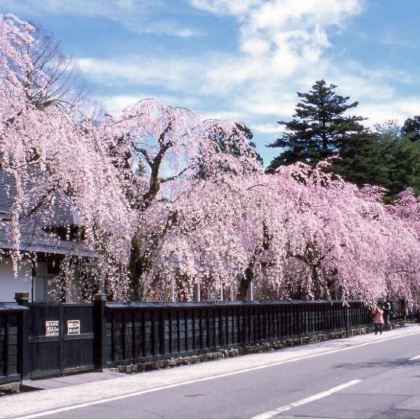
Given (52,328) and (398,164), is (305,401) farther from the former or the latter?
(398,164)

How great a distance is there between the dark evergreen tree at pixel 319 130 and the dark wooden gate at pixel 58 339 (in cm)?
4339

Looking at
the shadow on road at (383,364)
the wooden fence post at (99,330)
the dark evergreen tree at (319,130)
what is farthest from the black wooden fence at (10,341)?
the dark evergreen tree at (319,130)

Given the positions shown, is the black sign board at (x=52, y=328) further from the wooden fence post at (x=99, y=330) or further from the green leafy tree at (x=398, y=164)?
the green leafy tree at (x=398, y=164)

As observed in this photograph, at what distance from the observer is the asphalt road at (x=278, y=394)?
369 inches

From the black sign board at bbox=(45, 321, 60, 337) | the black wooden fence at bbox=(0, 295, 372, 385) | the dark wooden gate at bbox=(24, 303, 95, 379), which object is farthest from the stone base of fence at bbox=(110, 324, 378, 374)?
the black sign board at bbox=(45, 321, 60, 337)

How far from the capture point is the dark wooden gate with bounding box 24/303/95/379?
44.1 ft

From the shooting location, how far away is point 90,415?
9531 mm

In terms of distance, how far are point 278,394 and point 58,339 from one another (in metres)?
5.43

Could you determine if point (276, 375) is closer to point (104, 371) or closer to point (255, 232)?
point (104, 371)

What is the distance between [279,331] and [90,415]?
50.8 feet

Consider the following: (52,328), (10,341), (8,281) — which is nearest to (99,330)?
(52,328)

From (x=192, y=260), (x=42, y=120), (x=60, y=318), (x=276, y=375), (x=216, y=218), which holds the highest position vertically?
(x=42, y=120)

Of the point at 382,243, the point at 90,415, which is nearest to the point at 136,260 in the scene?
the point at 90,415

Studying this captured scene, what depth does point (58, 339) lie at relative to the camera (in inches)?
559
